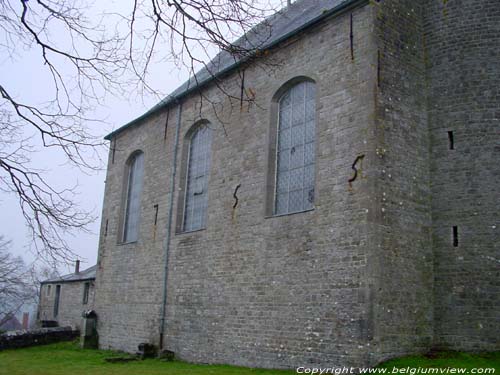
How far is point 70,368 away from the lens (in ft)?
45.0

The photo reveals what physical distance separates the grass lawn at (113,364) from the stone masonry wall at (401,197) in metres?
0.69

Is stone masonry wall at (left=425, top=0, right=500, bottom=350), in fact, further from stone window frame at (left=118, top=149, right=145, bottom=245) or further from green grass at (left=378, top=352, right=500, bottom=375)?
stone window frame at (left=118, top=149, right=145, bottom=245)

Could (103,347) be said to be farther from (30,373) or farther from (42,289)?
(42,289)

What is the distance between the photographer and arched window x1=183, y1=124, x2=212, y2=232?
15.7m

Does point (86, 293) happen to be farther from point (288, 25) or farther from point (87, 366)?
point (288, 25)

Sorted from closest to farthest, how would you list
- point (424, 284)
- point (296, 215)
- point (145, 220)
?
point (424, 284)
point (296, 215)
point (145, 220)

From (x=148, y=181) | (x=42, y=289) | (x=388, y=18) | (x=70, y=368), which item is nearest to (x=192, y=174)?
(x=148, y=181)

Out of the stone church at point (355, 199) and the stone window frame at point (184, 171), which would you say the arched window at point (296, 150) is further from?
the stone window frame at point (184, 171)

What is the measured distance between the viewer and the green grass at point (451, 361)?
9.66 m

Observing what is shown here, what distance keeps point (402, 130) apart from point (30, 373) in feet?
32.7

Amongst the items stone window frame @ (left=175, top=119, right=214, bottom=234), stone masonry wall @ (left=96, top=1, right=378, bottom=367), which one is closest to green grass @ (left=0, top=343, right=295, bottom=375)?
stone masonry wall @ (left=96, top=1, right=378, bottom=367)

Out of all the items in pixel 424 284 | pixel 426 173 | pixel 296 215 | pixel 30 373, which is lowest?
pixel 30 373

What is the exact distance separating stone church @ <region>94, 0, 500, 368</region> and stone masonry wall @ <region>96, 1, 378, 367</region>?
4cm

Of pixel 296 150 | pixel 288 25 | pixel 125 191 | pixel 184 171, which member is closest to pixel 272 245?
pixel 296 150
